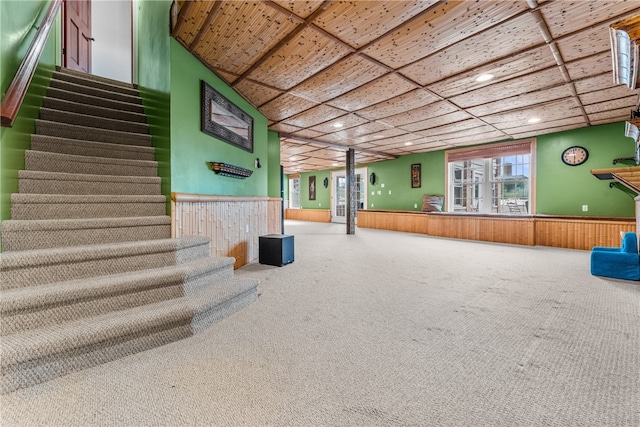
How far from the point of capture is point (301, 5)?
2.25 metres

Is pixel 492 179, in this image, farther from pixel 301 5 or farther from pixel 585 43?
pixel 301 5

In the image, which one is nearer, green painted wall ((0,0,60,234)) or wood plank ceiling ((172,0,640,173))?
green painted wall ((0,0,60,234))

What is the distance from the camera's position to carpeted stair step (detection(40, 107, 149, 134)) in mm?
2984

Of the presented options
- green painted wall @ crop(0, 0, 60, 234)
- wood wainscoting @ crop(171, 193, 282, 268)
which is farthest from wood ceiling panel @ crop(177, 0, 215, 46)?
wood wainscoting @ crop(171, 193, 282, 268)

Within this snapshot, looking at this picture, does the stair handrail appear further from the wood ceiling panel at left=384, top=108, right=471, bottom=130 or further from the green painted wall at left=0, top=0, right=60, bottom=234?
the wood ceiling panel at left=384, top=108, right=471, bottom=130

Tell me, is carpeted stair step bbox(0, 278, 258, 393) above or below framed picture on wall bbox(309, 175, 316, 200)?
below

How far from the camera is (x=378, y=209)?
10.1 metres

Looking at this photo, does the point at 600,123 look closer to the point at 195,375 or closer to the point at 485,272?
the point at 485,272

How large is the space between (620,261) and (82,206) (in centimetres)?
608

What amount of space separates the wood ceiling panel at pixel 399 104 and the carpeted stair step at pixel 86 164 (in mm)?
3426

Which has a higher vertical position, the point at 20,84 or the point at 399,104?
the point at 399,104

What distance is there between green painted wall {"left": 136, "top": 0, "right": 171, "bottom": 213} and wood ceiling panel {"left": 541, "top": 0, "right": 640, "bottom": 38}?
362 cm

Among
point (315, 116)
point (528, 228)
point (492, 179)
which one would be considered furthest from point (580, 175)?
point (315, 116)

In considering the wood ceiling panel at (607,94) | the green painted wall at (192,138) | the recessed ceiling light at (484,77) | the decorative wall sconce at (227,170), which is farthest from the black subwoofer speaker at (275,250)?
the wood ceiling panel at (607,94)
